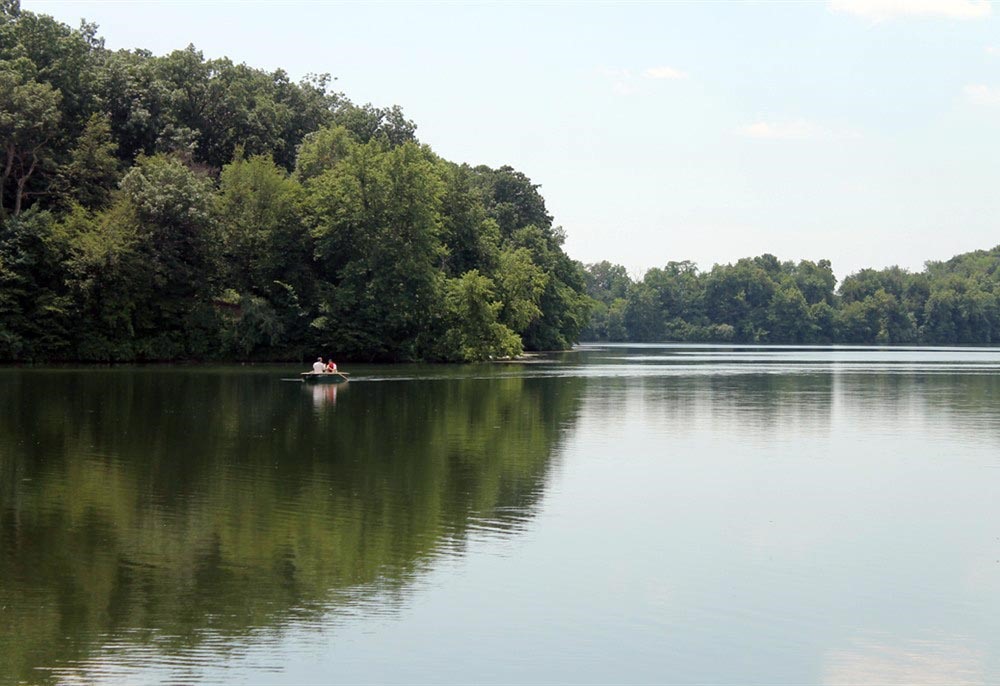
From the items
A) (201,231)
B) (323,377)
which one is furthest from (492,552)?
(201,231)

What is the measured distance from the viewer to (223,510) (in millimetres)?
19531

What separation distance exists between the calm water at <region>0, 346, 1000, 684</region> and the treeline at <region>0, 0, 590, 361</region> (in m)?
36.7

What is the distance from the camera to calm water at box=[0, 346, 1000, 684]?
11.9m

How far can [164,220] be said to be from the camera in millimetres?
73625

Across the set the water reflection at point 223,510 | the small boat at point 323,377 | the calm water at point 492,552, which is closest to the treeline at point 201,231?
the small boat at point 323,377

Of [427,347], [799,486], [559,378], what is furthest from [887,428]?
[427,347]

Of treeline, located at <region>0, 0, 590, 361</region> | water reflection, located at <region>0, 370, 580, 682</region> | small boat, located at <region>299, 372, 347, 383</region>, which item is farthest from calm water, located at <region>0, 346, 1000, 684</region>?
treeline, located at <region>0, 0, 590, 361</region>

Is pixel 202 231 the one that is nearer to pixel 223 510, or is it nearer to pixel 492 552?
pixel 223 510

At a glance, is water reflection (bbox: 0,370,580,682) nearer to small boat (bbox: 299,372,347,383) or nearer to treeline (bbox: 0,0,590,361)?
small boat (bbox: 299,372,347,383)

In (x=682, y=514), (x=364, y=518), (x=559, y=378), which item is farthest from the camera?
(x=559, y=378)

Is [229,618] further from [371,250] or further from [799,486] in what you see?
[371,250]

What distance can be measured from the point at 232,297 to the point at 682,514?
6051 centimetres

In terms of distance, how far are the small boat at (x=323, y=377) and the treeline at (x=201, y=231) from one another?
56.7 feet

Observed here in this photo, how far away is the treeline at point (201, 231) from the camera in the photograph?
70562mm
